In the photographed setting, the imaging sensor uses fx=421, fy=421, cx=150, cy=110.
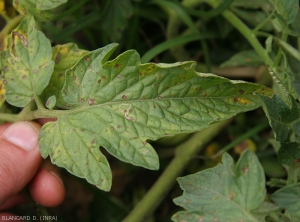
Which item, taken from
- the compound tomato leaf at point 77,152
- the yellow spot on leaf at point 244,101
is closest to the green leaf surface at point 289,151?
the yellow spot on leaf at point 244,101

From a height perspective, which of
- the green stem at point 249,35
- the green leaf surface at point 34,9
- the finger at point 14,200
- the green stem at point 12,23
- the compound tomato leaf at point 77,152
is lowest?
the finger at point 14,200

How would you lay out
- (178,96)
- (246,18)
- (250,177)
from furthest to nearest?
(246,18)
(178,96)
(250,177)

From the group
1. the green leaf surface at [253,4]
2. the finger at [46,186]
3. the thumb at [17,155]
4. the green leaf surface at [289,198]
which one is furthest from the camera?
the green leaf surface at [253,4]

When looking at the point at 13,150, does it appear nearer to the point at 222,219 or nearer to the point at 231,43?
the point at 222,219

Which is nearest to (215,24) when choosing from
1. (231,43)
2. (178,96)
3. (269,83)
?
(231,43)

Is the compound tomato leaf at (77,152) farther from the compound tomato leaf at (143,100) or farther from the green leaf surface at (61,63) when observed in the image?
the green leaf surface at (61,63)

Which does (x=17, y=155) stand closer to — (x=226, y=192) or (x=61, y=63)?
(x=61, y=63)

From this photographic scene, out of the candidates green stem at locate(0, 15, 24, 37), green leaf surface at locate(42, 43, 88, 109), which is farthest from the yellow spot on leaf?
green stem at locate(0, 15, 24, 37)
